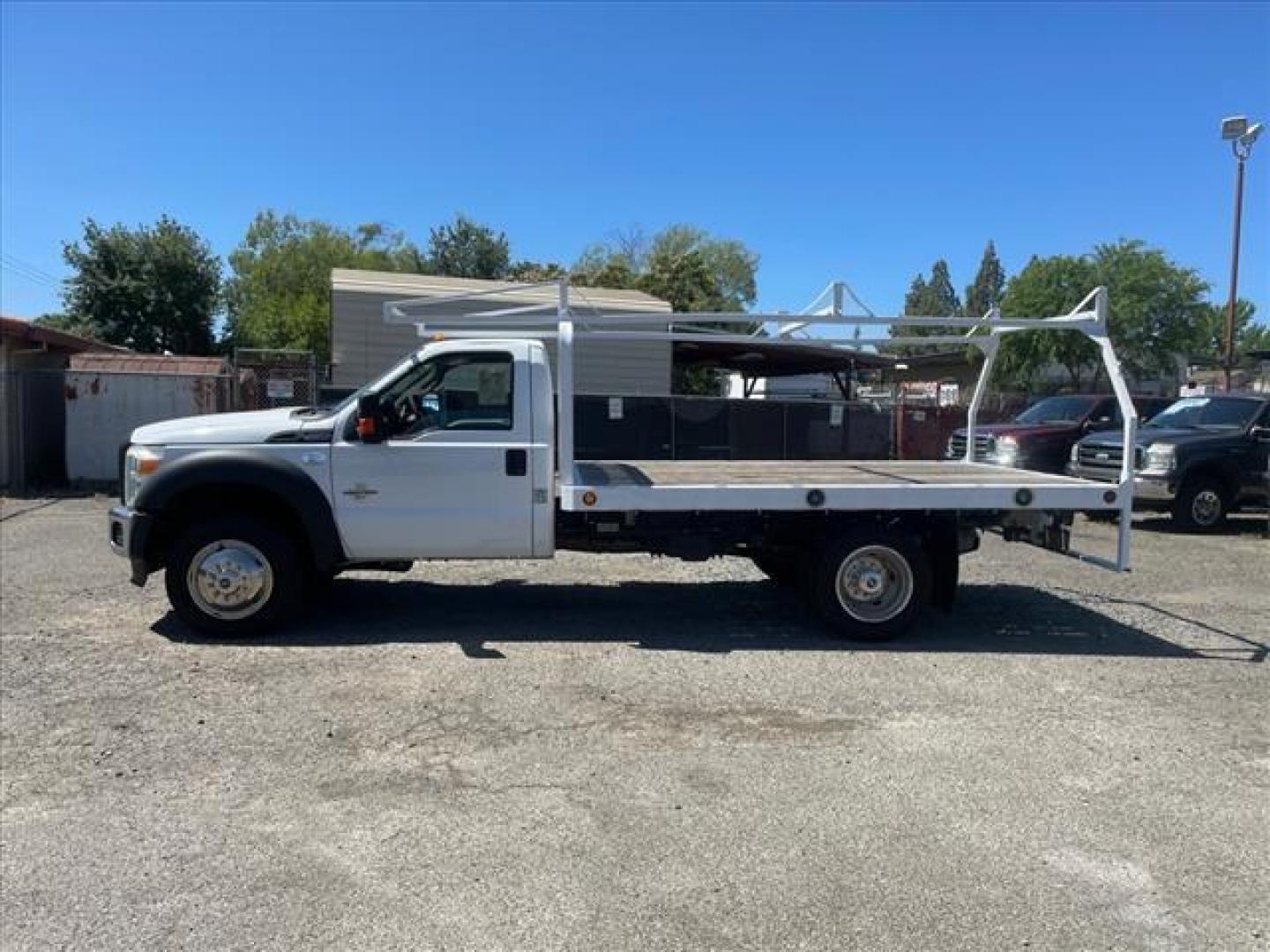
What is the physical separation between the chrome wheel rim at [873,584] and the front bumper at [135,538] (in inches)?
193

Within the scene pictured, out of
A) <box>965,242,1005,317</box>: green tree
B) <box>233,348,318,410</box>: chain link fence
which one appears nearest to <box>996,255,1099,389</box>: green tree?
<box>233,348,318,410</box>: chain link fence

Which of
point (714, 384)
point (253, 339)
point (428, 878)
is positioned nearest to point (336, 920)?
point (428, 878)

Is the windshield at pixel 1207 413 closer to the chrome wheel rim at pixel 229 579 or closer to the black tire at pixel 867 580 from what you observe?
the black tire at pixel 867 580

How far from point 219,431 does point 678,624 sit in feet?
12.1

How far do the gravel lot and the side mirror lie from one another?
1447 millimetres

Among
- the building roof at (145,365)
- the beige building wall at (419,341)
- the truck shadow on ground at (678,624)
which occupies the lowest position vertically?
the truck shadow on ground at (678,624)

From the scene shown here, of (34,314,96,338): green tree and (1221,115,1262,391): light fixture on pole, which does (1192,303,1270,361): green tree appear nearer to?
(1221,115,1262,391): light fixture on pole

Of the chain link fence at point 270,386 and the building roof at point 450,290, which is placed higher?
the building roof at point 450,290

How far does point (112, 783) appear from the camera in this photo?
4551 mm

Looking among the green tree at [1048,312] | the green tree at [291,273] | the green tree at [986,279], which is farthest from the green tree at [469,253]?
the green tree at [986,279]

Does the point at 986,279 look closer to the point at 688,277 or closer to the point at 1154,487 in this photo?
the point at 688,277

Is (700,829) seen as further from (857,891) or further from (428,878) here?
(428,878)

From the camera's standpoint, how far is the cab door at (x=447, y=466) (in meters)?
7.00

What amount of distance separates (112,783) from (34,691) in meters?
1.73
